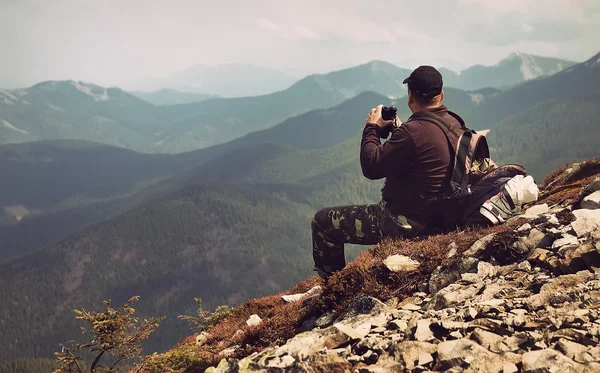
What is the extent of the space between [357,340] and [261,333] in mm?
3277

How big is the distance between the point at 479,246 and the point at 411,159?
2095 mm

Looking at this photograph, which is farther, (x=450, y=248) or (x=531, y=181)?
(x=531, y=181)

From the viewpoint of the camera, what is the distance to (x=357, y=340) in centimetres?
584

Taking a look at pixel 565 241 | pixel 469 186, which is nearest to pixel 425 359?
pixel 565 241

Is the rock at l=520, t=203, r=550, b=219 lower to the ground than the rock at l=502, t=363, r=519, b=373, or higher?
higher

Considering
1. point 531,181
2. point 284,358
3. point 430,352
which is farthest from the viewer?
point 531,181

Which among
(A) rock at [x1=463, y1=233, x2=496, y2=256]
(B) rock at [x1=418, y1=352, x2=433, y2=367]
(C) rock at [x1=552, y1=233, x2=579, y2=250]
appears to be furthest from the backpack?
(B) rock at [x1=418, y1=352, x2=433, y2=367]

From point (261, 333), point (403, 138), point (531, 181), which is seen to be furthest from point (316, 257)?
point (531, 181)

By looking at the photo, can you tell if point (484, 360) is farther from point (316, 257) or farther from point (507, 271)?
point (316, 257)

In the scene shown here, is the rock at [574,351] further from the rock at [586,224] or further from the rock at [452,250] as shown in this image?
the rock at [452,250]

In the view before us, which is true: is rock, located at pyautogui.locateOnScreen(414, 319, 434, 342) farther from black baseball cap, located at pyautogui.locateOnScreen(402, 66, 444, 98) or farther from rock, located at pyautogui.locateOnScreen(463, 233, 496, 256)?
black baseball cap, located at pyautogui.locateOnScreen(402, 66, 444, 98)

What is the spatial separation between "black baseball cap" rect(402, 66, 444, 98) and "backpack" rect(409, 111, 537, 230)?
0.41 metres

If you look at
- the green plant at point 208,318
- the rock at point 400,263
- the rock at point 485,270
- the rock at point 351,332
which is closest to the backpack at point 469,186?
the rock at point 400,263

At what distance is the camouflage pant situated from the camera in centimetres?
872
